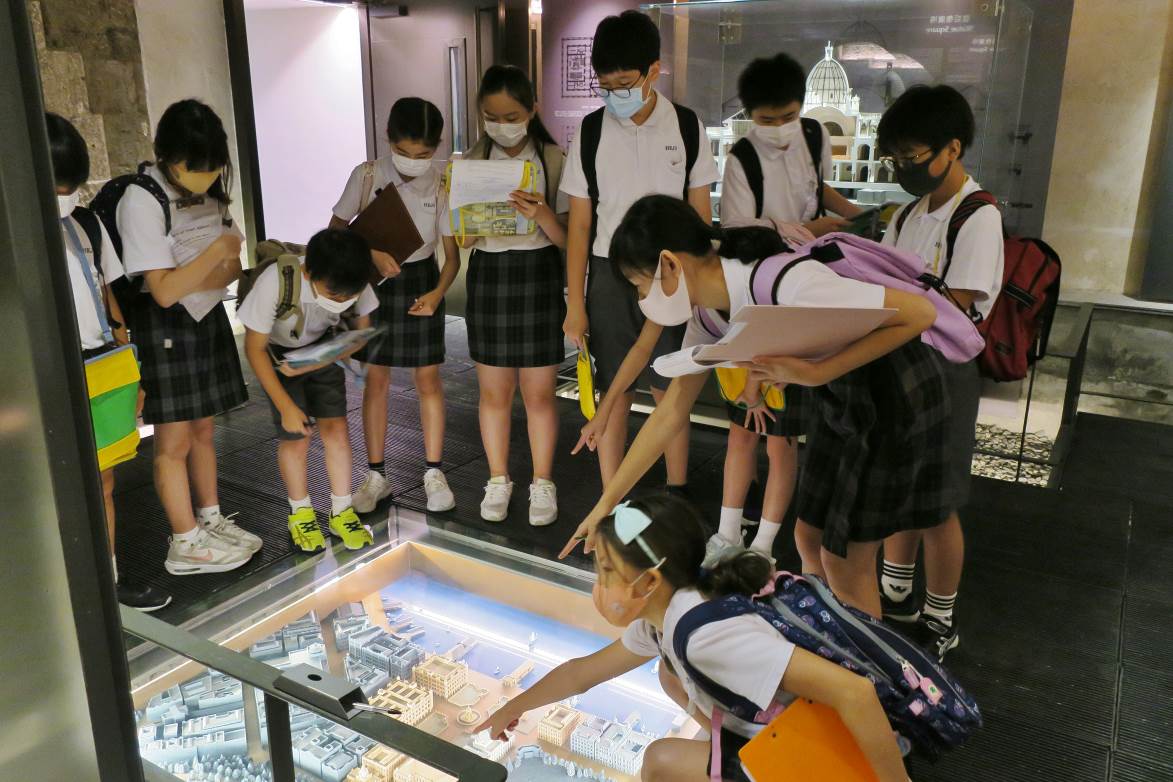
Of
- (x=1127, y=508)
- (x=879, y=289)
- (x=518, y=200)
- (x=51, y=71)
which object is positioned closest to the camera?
(x=879, y=289)

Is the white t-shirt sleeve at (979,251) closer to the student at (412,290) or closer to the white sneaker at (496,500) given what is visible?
the student at (412,290)

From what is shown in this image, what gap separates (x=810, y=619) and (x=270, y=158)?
19.0 feet

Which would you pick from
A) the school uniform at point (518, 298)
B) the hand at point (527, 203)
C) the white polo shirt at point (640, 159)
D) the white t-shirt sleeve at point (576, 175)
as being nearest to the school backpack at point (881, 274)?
the white polo shirt at point (640, 159)

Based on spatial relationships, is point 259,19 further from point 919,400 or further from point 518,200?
point 919,400

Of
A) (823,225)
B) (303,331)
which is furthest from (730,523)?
(303,331)

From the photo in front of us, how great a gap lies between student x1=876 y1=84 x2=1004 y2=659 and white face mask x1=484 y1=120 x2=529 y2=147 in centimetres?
116

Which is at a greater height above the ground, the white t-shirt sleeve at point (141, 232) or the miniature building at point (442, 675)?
the white t-shirt sleeve at point (141, 232)

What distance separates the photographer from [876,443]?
1970 millimetres

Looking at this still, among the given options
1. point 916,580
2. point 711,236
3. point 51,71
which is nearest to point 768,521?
point 916,580

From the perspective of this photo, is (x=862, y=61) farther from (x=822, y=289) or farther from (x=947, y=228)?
(x=822, y=289)

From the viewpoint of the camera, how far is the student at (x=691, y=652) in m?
1.41

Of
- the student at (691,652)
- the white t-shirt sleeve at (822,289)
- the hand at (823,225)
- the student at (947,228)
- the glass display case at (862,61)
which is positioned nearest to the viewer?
the student at (691,652)

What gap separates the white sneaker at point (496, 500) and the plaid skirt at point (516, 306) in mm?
461

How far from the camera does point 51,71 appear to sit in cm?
465
